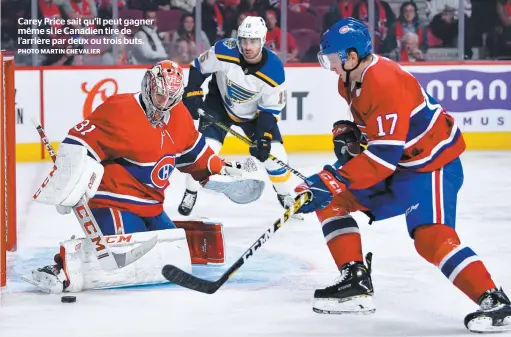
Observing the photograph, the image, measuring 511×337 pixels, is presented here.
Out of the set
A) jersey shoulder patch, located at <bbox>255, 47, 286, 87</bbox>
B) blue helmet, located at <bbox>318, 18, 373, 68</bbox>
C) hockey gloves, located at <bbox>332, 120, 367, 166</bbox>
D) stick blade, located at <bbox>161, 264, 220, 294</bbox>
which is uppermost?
blue helmet, located at <bbox>318, 18, 373, 68</bbox>

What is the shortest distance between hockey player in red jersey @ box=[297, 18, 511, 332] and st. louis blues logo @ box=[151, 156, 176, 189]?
0.65 m

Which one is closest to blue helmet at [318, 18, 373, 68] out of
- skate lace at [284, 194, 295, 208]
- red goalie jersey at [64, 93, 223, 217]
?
red goalie jersey at [64, 93, 223, 217]

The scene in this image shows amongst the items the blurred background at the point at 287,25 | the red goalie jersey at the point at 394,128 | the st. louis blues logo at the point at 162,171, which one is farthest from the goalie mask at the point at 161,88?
the blurred background at the point at 287,25

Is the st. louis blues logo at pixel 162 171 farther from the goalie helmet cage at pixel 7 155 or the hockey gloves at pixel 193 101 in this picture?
the hockey gloves at pixel 193 101

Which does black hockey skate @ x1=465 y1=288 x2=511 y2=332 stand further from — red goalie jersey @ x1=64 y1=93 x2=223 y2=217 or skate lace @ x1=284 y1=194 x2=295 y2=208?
skate lace @ x1=284 y1=194 x2=295 y2=208

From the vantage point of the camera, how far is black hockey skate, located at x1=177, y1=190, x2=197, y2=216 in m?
6.32

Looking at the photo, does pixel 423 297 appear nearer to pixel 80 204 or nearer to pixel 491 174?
pixel 80 204

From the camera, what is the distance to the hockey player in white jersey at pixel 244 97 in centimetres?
607

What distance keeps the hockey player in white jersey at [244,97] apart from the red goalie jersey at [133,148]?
1.51 m

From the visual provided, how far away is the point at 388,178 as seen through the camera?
4.02 meters

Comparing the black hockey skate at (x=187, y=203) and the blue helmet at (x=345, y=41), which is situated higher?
the blue helmet at (x=345, y=41)

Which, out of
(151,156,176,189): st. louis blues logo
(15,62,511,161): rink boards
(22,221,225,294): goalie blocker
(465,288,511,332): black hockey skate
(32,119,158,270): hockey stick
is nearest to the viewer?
(465,288,511,332): black hockey skate

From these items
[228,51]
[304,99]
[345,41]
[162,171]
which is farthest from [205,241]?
[304,99]

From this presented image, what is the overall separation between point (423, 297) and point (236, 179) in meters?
1.07
